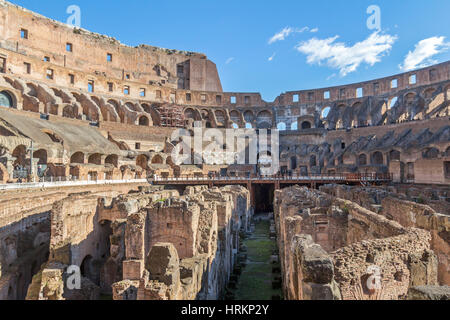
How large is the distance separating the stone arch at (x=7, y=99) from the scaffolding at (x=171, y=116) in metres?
20.3

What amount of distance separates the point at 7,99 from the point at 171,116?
22.5m

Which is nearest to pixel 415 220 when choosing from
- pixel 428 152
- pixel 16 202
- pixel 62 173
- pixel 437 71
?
pixel 16 202

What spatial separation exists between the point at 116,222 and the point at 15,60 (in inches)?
1617

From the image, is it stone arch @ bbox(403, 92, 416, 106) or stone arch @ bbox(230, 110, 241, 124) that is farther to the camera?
stone arch @ bbox(230, 110, 241, 124)

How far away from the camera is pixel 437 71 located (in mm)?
43375

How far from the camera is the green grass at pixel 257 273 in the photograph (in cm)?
1022

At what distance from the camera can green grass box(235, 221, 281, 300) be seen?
33.5 ft

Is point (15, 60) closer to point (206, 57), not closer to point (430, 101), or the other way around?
point (206, 57)

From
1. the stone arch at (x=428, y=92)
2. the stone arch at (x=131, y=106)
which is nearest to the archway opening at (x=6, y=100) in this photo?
the stone arch at (x=131, y=106)

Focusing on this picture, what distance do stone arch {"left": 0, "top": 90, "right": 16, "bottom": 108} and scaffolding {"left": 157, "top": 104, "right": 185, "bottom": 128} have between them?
2034 centimetres

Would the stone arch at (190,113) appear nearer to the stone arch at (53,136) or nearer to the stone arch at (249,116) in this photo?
the stone arch at (249,116)

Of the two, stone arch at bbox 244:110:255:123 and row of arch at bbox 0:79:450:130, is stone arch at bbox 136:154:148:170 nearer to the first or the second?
row of arch at bbox 0:79:450:130

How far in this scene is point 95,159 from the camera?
104ft

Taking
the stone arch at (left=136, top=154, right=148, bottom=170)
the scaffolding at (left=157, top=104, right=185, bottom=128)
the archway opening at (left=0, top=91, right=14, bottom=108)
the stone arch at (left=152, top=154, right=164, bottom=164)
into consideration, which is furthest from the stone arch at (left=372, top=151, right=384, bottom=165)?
the archway opening at (left=0, top=91, right=14, bottom=108)
